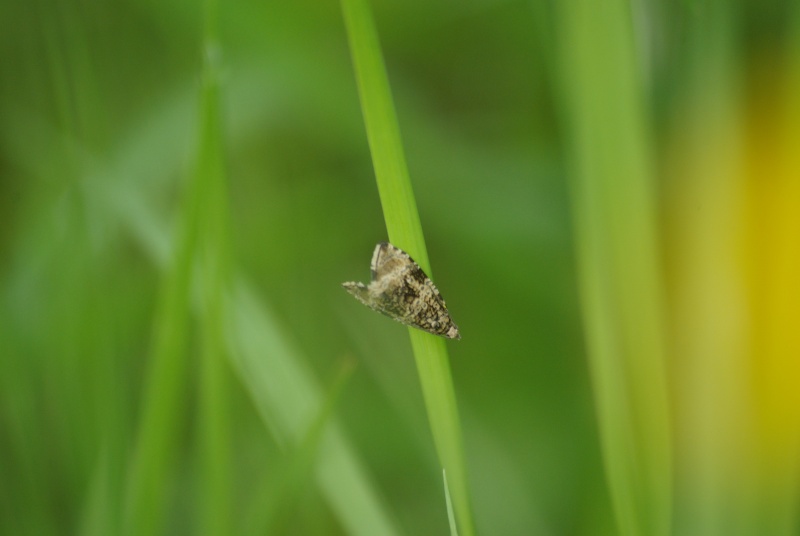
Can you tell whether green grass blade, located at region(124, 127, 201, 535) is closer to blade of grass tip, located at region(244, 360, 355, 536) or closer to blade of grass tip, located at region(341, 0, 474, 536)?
blade of grass tip, located at region(244, 360, 355, 536)

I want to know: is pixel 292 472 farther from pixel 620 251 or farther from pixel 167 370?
pixel 620 251

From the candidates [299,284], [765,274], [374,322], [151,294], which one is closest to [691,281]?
[765,274]

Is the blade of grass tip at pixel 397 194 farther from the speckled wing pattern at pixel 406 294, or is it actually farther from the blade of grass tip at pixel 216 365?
the blade of grass tip at pixel 216 365

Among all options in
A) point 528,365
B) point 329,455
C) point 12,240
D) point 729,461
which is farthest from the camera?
point 12,240

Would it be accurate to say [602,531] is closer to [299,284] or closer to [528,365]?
[528,365]

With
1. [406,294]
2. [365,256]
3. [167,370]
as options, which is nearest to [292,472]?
[167,370]
